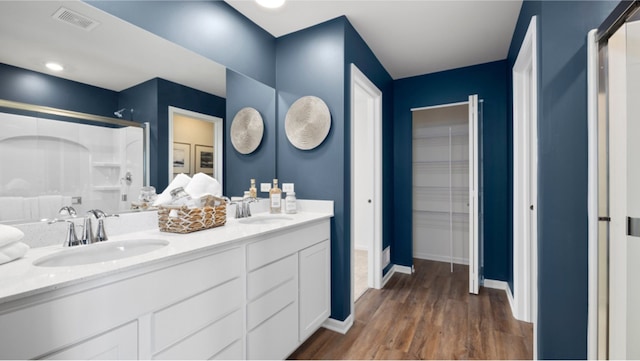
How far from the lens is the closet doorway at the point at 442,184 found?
12.6 feet

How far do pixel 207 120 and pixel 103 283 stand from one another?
53.1 inches

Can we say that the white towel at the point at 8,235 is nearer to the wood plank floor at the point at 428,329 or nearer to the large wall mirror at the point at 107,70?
the large wall mirror at the point at 107,70

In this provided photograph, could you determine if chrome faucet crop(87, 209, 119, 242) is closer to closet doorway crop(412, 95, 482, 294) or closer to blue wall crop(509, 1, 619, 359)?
blue wall crop(509, 1, 619, 359)

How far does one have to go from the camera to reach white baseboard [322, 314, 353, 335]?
→ 2.19m

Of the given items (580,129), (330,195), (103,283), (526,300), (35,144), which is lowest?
(526,300)

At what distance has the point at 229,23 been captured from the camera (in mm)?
2104

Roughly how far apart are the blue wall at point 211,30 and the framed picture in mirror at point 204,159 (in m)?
0.64

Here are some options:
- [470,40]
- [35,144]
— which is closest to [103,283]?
[35,144]

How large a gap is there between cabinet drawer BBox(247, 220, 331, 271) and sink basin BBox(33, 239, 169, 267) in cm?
42

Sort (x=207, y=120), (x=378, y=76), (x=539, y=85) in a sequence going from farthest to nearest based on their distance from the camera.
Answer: (x=378, y=76) < (x=207, y=120) < (x=539, y=85)

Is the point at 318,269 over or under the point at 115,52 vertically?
under

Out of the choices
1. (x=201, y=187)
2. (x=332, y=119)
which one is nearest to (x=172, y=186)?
(x=201, y=187)

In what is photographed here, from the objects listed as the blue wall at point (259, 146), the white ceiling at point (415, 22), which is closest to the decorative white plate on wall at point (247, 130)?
the blue wall at point (259, 146)

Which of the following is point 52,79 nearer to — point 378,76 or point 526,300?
point 378,76
